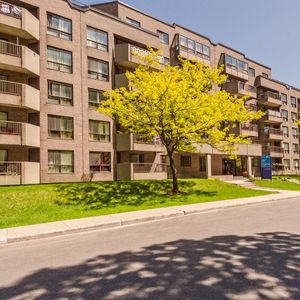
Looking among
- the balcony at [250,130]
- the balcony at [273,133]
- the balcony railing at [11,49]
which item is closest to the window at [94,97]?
the balcony railing at [11,49]

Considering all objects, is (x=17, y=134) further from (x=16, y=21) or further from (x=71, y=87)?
(x=16, y=21)

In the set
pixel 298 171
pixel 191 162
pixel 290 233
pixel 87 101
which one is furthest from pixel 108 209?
pixel 298 171

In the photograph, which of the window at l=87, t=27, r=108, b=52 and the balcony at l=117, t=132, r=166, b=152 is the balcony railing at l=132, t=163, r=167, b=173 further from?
the window at l=87, t=27, r=108, b=52

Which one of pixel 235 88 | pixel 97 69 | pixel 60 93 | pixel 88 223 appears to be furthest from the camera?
pixel 235 88

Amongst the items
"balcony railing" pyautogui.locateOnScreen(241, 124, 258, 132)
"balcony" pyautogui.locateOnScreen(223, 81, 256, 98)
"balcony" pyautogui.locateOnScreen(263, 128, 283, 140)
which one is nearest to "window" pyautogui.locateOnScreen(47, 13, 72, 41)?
"balcony" pyautogui.locateOnScreen(223, 81, 256, 98)

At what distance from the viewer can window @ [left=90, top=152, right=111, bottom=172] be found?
91.7ft

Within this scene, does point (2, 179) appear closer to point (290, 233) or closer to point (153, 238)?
point (153, 238)

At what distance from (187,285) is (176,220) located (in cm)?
726

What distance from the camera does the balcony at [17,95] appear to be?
2204 centimetres

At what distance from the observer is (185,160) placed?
1487 inches

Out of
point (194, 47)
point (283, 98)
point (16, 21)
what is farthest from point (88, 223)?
point (283, 98)

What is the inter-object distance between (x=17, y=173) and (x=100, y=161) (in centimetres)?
815

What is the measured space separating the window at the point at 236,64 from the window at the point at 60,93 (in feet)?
81.3

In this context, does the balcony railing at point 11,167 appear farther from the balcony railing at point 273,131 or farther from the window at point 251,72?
the balcony railing at point 273,131
